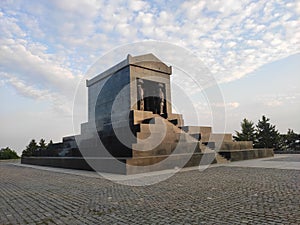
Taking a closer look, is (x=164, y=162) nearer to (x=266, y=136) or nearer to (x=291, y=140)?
(x=266, y=136)

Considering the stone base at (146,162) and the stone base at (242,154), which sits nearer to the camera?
the stone base at (146,162)

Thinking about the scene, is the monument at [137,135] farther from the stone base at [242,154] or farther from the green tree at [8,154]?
the green tree at [8,154]

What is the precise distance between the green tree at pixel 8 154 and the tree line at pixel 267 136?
25.9m

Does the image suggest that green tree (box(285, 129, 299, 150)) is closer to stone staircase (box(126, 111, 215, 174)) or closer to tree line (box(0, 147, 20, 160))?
stone staircase (box(126, 111, 215, 174))

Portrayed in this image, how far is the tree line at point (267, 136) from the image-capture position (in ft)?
88.3

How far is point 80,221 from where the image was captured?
3.88 metres

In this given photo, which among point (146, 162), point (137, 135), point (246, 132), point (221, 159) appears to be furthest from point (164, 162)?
point (246, 132)

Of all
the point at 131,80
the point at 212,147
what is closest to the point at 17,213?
the point at 212,147

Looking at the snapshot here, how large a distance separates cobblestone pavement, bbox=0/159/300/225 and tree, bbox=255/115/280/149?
22.1 meters

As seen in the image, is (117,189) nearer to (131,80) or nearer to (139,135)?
(139,135)

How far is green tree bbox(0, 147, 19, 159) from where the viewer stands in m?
29.3

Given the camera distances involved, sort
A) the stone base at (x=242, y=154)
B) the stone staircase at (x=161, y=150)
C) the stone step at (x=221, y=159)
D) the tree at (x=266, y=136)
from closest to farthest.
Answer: the stone staircase at (x=161, y=150), the stone step at (x=221, y=159), the stone base at (x=242, y=154), the tree at (x=266, y=136)

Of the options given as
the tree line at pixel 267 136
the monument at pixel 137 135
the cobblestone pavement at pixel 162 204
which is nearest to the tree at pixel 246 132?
the tree line at pixel 267 136

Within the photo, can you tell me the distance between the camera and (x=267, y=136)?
27.0 metres
